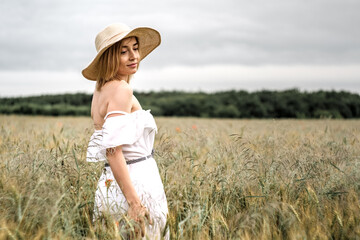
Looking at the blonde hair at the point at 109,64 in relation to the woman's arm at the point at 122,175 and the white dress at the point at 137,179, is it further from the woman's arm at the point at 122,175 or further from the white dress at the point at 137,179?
the woman's arm at the point at 122,175

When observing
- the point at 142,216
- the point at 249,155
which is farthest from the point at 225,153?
the point at 142,216

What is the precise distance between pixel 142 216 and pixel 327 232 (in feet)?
3.98

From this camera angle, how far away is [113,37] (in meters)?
2.03

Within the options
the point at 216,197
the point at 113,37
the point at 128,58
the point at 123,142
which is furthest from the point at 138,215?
the point at 113,37

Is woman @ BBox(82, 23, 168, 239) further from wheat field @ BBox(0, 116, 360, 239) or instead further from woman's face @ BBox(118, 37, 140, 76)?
wheat field @ BBox(0, 116, 360, 239)

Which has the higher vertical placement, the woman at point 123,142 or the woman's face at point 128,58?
the woman's face at point 128,58

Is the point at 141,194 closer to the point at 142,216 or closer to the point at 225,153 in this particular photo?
the point at 142,216

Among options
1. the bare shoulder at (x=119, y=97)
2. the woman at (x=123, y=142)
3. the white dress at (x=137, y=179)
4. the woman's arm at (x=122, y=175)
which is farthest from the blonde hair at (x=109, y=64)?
the woman's arm at (x=122, y=175)

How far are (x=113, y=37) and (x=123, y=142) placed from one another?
69 centimetres

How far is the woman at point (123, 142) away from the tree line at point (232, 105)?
18546 mm

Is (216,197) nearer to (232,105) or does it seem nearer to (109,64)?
(109,64)

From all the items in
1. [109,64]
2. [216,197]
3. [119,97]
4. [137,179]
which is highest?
[109,64]

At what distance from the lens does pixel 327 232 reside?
2061 mm

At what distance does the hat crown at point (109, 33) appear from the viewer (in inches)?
80.5
